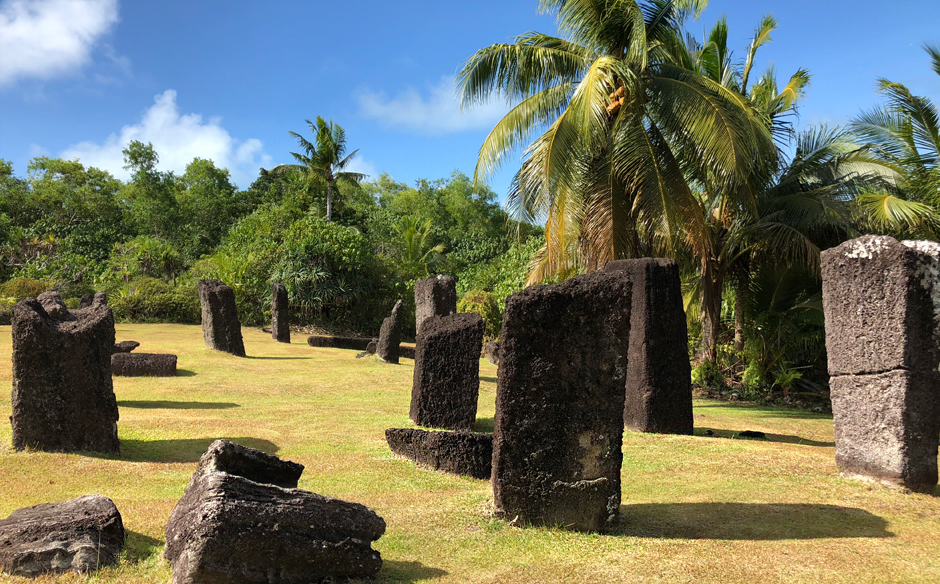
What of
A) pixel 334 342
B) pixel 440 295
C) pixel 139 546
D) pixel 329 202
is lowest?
pixel 139 546

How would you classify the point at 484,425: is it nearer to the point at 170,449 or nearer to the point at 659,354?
the point at 659,354

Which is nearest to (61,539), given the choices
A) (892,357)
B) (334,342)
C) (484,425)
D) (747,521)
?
(747,521)

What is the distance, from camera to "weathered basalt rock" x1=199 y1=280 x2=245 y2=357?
1786 cm

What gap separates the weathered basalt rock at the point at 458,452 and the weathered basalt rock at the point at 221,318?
1181cm

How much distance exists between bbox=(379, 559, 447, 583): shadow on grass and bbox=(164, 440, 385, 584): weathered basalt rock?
4.7 inches

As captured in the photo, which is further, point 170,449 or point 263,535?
point 170,449

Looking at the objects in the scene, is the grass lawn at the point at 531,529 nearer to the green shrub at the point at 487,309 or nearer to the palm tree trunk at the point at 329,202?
the green shrub at the point at 487,309

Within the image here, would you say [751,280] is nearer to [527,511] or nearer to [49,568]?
[527,511]

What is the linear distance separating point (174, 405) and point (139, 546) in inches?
270

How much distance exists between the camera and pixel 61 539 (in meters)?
4.34

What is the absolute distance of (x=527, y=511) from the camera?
521 centimetres

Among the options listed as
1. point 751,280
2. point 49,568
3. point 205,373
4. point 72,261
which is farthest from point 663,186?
point 72,261

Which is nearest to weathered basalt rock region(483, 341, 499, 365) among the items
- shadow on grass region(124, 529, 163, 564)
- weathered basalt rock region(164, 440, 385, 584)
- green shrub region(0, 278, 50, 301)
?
shadow on grass region(124, 529, 163, 564)

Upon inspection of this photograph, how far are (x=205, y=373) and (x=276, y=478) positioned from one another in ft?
33.9
